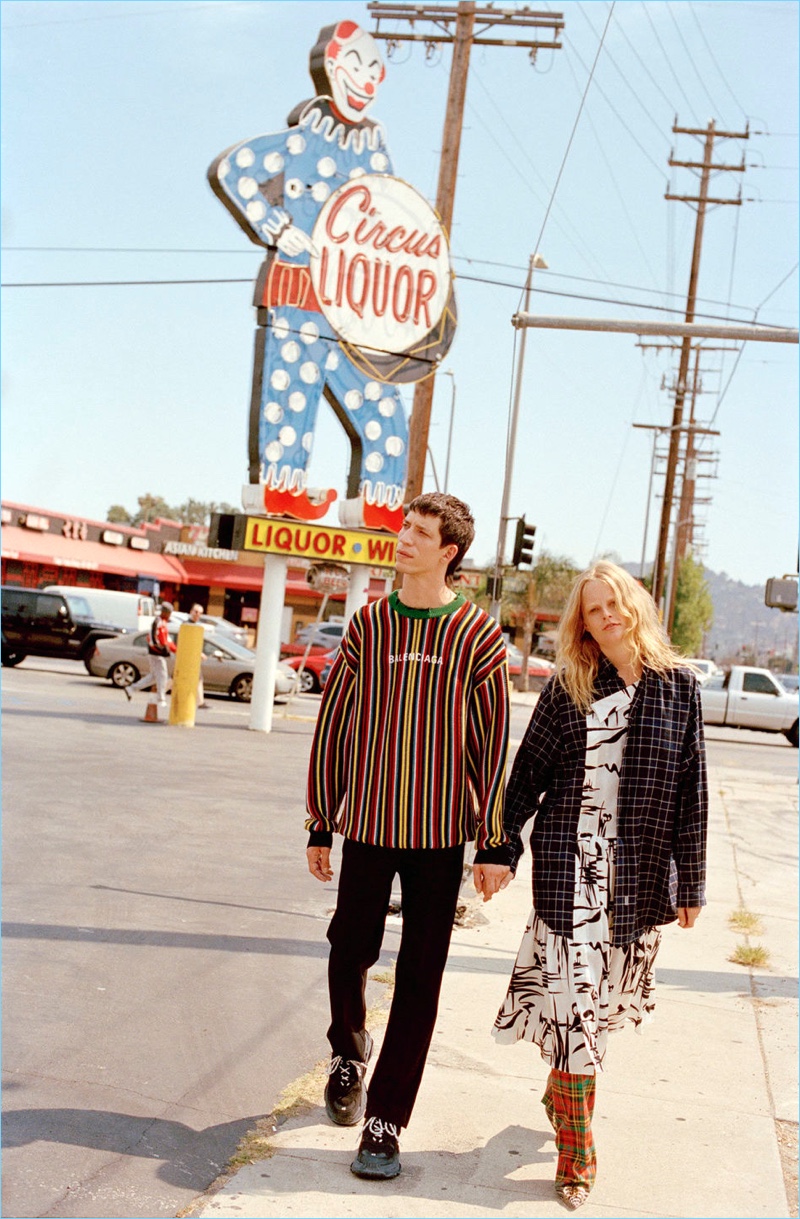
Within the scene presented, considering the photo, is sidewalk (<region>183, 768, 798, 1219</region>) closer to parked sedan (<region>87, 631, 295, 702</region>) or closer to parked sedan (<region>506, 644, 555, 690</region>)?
parked sedan (<region>87, 631, 295, 702</region>)

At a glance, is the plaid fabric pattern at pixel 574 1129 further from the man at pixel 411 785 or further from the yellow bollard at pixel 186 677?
the yellow bollard at pixel 186 677

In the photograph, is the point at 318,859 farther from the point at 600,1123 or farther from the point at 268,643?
the point at 268,643

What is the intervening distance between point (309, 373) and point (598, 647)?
17.6m

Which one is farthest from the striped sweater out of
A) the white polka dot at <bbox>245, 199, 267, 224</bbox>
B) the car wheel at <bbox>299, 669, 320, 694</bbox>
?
the car wheel at <bbox>299, 669, 320, 694</bbox>

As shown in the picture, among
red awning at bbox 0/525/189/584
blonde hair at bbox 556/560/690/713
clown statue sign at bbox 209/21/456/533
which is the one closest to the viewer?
blonde hair at bbox 556/560/690/713

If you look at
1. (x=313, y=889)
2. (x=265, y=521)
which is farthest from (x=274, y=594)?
(x=313, y=889)

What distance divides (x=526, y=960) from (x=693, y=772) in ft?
2.57

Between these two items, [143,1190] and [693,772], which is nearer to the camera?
[143,1190]

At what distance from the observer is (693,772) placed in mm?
4188

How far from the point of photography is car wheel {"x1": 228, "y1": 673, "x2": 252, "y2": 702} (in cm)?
2741

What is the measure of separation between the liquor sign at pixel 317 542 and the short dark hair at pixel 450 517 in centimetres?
1677

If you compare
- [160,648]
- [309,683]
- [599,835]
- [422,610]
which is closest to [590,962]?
[599,835]

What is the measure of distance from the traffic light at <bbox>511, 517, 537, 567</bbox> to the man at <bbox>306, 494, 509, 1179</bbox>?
16455 mm

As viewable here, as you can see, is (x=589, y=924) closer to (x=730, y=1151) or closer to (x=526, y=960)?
(x=526, y=960)
